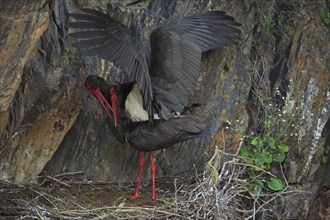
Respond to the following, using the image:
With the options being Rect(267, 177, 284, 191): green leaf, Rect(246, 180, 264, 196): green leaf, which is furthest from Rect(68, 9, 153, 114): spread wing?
Rect(267, 177, 284, 191): green leaf

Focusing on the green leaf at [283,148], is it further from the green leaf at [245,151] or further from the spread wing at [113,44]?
the spread wing at [113,44]

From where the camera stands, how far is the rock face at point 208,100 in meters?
7.37

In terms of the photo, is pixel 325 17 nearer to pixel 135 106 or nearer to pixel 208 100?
pixel 208 100

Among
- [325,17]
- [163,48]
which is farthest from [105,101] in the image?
[325,17]

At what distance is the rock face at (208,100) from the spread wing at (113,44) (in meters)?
0.29

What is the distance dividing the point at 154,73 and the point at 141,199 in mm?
984

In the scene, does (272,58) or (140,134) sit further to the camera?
Answer: (272,58)

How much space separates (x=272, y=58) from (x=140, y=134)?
5.95 feet

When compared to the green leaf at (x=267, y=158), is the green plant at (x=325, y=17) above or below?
above

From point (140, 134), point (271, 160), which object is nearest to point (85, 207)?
point (140, 134)

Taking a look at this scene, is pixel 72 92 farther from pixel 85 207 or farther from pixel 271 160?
pixel 271 160

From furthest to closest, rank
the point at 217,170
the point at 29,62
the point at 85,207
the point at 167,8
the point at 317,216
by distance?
1. the point at 317,216
2. the point at 167,8
3. the point at 217,170
4. the point at 85,207
5. the point at 29,62

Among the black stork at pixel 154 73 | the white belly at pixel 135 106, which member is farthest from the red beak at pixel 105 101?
the white belly at pixel 135 106

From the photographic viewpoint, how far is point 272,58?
8742 millimetres
